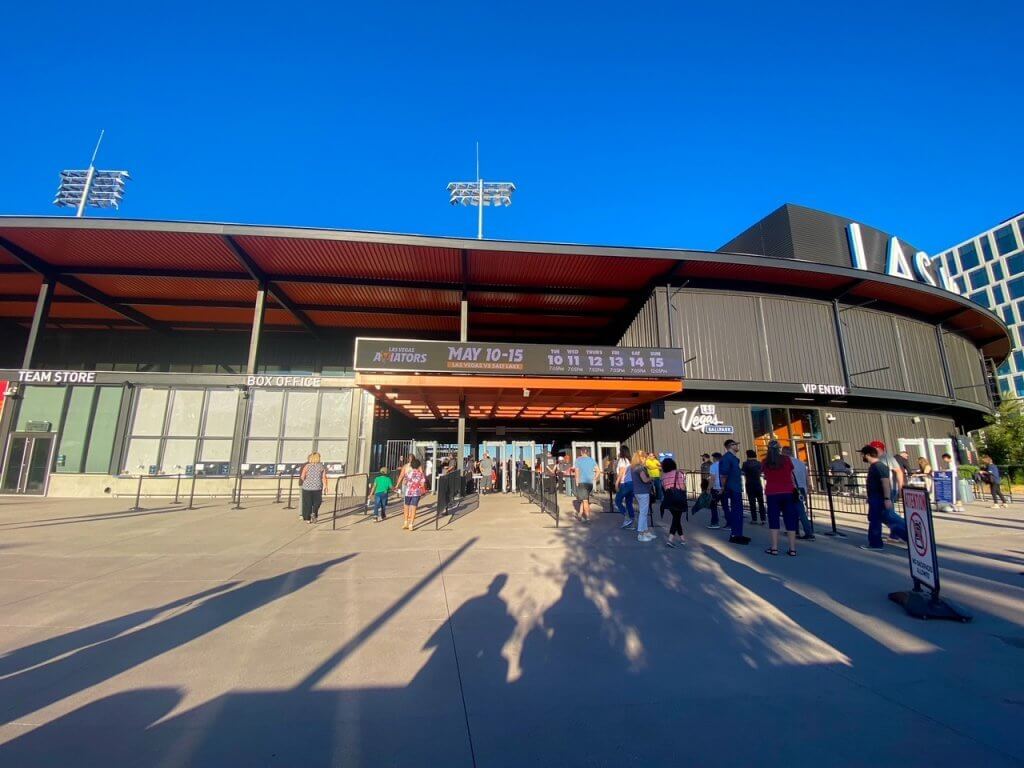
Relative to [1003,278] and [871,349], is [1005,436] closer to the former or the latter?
[871,349]

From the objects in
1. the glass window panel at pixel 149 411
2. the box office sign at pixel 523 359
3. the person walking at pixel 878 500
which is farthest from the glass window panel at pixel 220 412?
the person walking at pixel 878 500

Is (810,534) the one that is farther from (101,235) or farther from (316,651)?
(101,235)

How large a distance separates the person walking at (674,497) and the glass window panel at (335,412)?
14801 millimetres

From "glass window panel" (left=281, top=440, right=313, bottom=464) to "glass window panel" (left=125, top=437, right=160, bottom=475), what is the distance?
204 inches

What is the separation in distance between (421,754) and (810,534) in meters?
8.83

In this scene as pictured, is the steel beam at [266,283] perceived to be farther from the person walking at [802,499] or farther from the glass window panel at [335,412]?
the person walking at [802,499]

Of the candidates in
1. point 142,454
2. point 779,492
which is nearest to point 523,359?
point 779,492

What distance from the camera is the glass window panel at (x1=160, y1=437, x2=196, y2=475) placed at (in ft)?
59.3

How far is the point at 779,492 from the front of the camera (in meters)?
6.88

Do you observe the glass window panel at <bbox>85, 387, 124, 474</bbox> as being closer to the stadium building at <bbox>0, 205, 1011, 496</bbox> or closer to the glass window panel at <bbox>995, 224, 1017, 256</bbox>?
the stadium building at <bbox>0, 205, 1011, 496</bbox>

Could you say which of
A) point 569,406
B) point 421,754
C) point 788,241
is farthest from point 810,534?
point 788,241

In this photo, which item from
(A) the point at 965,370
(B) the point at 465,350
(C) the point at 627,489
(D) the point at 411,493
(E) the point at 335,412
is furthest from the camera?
(A) the point at 965,370

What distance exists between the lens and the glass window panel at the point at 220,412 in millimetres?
18438

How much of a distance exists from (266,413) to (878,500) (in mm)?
20409
